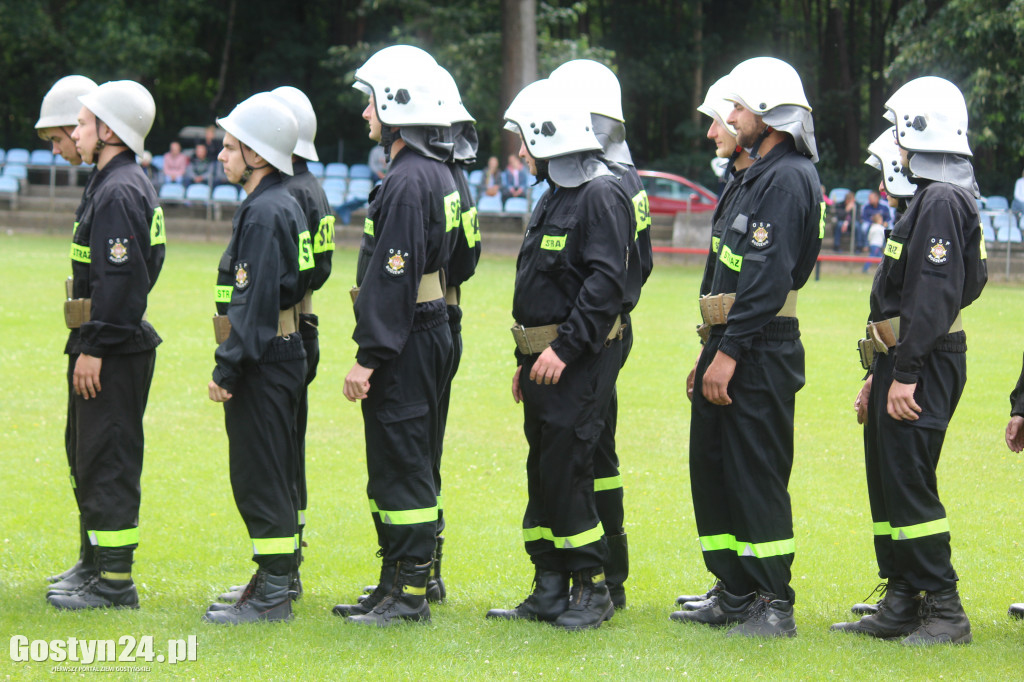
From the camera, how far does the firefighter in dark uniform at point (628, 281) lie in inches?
212

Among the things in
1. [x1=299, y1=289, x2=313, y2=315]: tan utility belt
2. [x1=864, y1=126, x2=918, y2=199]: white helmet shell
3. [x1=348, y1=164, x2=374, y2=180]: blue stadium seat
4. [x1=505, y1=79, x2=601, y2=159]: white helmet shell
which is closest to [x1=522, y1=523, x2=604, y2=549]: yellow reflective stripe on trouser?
[x1=299, y1=289, x2=313, y2=315]: tan utility belt

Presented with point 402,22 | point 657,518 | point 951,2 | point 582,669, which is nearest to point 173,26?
point 402,22

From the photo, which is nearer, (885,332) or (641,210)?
(885,332)

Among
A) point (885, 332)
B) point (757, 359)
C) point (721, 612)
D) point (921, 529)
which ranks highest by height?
point (885, 332)

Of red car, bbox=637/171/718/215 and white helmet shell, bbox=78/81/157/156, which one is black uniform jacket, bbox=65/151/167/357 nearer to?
white helmet shell, bbox=78/81/157/156

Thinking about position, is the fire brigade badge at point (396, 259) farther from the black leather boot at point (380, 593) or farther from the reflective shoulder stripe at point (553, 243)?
the black leather boot at point (380, 593)

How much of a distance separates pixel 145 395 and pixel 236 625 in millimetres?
1284

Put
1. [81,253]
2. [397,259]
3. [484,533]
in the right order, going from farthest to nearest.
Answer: [484,533]
[81,253]
[397,259]

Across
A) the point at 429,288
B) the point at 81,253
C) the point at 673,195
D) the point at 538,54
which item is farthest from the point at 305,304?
the point at 538,54

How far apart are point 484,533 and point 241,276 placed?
2.51 m

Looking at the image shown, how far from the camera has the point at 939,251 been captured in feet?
15.9

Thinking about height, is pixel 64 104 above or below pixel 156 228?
above

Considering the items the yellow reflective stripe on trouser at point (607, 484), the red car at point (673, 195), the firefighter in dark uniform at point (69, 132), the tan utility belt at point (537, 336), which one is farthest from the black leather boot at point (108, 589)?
the red car at point (673, 195)

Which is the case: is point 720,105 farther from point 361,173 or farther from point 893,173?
point 361,173
